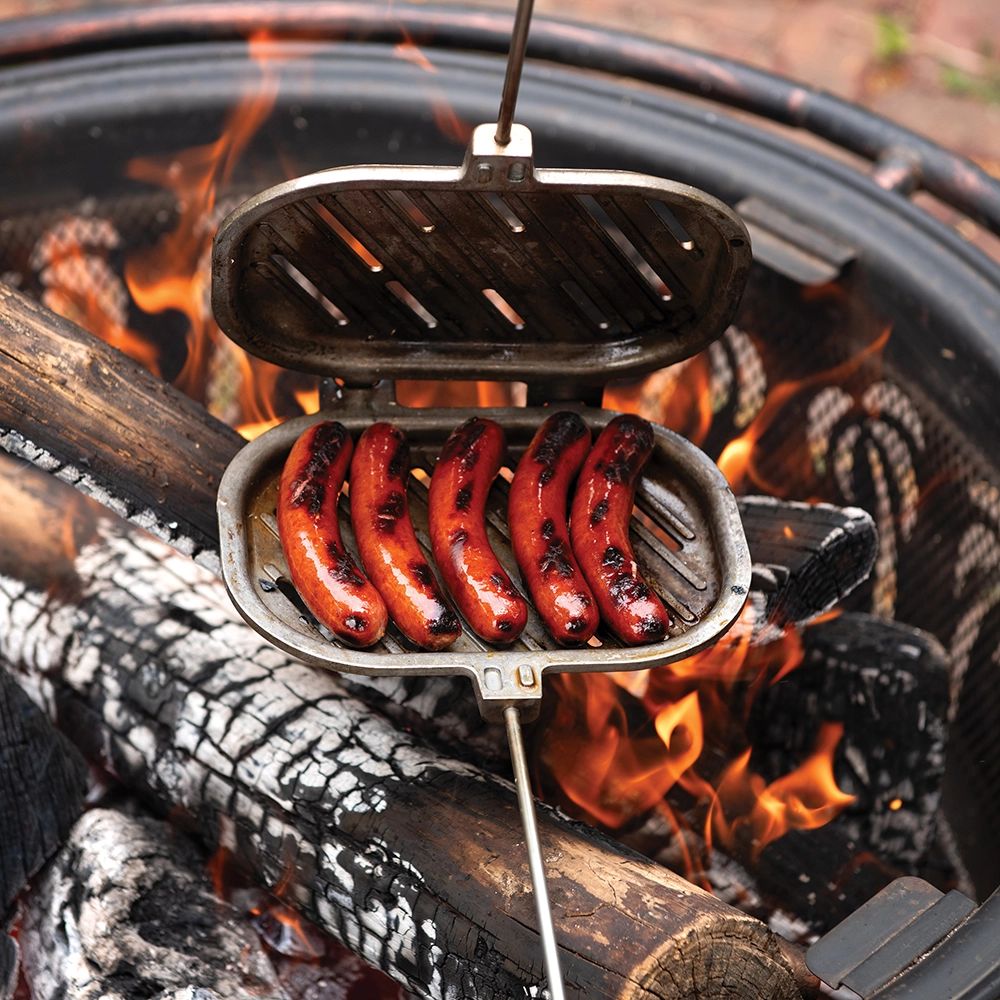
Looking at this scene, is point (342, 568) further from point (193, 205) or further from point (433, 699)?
point (193, 205)

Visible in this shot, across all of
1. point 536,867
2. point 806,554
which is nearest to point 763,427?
point 806,554

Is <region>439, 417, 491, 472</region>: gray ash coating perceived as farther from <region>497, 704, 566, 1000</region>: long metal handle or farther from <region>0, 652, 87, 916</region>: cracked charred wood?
<region>0, 652, 87, 916</region>: cracked charred wood

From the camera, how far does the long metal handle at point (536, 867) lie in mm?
1596

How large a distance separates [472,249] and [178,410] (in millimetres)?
759

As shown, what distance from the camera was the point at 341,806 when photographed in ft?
7.16

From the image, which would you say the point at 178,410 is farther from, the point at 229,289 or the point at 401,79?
the point at 401,79

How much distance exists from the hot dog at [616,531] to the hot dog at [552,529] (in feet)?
Result: 0.10

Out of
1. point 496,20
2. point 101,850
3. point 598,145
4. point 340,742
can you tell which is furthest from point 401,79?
point 101,850

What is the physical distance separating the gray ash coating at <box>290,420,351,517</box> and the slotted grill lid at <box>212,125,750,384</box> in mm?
195

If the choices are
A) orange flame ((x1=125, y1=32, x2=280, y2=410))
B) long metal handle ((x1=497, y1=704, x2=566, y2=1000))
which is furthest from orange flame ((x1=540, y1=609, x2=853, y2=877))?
orange flame ((x1=125, y1=32, x2=280, y2=410))

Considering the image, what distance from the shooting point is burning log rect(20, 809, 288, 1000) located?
7.13ft

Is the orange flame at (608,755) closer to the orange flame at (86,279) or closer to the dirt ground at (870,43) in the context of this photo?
the orange flame at (86,279)

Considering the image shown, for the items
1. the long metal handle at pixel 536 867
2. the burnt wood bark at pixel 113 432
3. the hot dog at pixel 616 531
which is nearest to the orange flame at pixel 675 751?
the burnt wood bark at pixel 113 432

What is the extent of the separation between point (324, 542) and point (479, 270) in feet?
2.35
